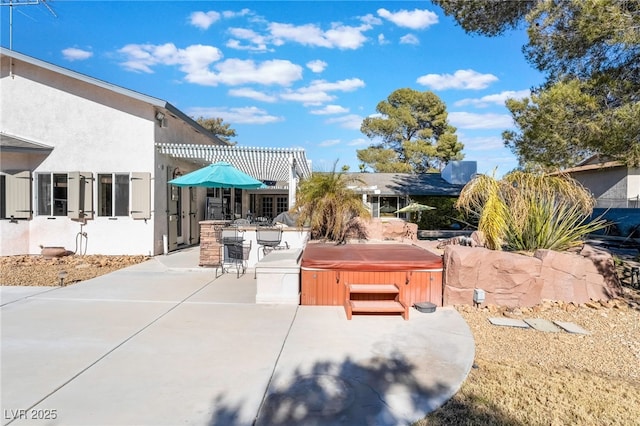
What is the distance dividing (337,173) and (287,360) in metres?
5.99

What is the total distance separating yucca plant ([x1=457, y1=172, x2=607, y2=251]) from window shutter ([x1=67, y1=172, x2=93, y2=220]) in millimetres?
10203

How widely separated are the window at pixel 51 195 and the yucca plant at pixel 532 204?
11.0 meters

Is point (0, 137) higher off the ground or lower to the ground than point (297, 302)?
higher

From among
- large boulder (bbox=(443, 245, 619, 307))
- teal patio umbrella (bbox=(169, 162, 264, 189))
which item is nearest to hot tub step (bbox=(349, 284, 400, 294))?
large boulder (bbox=(443, 245, 619, 307))

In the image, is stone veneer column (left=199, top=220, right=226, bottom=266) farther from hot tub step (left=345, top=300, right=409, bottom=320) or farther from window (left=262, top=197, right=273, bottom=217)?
window (left=262, top=197, right=273, bottom=217)

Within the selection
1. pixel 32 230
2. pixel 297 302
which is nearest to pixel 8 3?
pixel 32 230

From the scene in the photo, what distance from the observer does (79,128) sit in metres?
10.9

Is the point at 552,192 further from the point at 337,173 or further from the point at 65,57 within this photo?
the point at 65,57

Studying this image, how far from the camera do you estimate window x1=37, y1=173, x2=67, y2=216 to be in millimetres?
10961

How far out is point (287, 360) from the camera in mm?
3932

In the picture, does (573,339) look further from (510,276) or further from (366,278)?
(366,278)

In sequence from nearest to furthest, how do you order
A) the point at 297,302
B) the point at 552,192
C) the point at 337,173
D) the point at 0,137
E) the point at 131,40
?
1. the point at 297,302
2. the point at 552,192
3. the point at 337,173
4. the point at 0,137
5. the point at 131,40

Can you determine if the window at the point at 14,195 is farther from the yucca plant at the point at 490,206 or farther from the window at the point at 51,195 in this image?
the yucca plant at the point at 490,206

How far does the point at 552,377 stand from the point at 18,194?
44.0 ft
